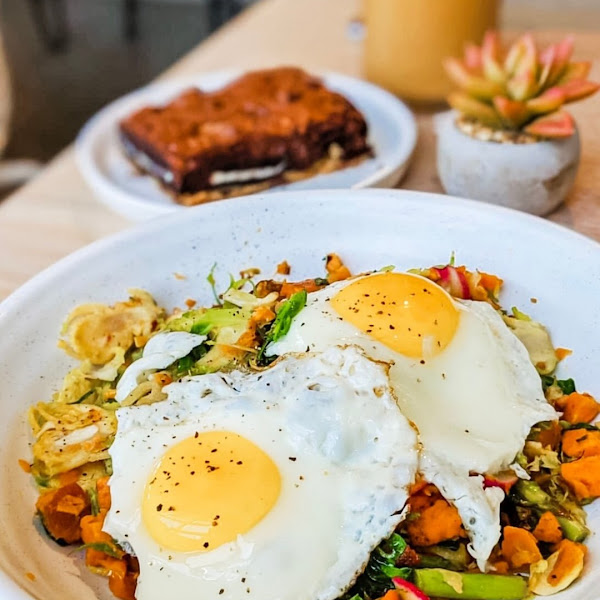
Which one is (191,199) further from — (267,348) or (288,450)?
(288,450)

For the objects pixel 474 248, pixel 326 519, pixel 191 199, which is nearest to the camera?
pixel 326 519

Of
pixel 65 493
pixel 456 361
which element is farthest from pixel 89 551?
pixel 456 361

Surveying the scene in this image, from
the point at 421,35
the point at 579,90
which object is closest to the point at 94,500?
the point at 579,90

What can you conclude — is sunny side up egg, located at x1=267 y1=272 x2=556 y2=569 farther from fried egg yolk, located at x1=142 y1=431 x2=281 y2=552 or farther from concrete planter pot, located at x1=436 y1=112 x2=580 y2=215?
concrete planter pot, located at x1=436 y1=112 x2=580 y2=215

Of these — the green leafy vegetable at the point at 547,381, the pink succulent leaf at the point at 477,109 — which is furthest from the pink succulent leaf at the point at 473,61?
the green leafy vegetable at the point at 547,381

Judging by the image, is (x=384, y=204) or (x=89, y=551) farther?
(x=384, y=204)

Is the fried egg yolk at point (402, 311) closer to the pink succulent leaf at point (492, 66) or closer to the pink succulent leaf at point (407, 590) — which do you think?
the pink succulent leaf at point (407, 590)

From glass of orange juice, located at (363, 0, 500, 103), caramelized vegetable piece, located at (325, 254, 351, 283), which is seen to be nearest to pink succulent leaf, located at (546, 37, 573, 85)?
glass of orange juice, located at (363, 0, 500, 103)
